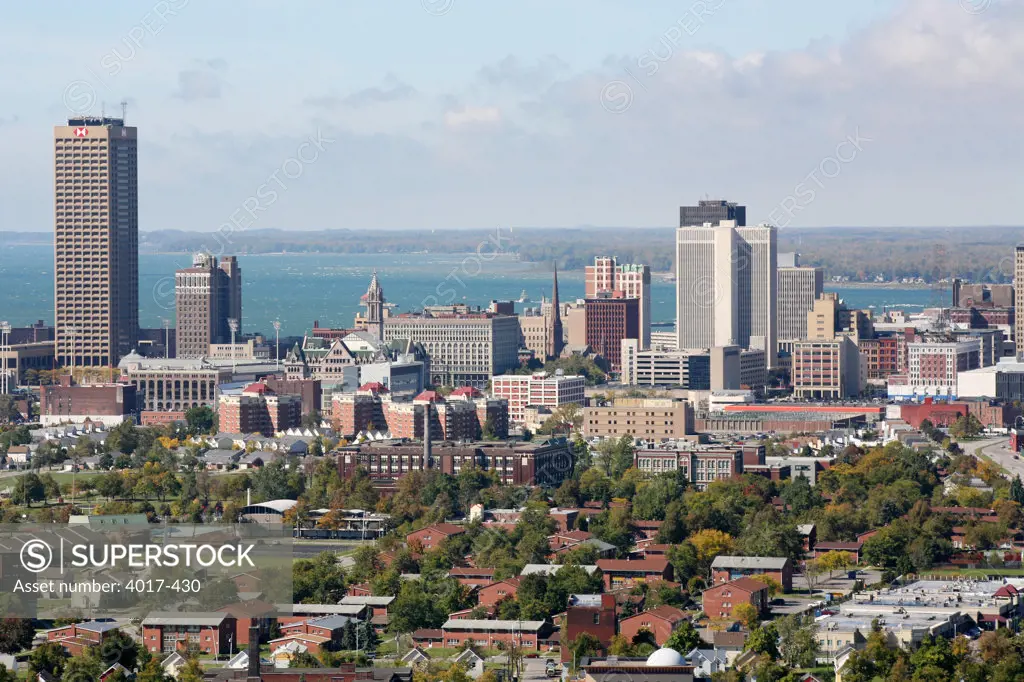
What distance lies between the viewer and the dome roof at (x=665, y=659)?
3731 centimetres

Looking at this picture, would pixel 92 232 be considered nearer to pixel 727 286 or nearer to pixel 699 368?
pixel 699 368

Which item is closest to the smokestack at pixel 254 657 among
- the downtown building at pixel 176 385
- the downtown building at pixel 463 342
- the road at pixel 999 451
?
the road at pixel 999 451

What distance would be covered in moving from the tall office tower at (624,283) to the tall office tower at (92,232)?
20749 mm

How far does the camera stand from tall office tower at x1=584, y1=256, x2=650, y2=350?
10675 centimetres

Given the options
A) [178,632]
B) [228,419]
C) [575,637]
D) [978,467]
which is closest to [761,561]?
[575,637]

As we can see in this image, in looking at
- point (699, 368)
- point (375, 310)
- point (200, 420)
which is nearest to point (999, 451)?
point (699, 368)

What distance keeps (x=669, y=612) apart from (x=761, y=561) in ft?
20.2

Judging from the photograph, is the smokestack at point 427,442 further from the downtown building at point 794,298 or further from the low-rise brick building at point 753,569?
the downtown building at point 794,298

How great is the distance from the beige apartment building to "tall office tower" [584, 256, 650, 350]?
25928 mm

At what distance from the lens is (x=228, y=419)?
3145 inches

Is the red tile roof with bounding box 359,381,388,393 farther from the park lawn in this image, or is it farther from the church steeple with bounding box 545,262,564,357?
the park lawn

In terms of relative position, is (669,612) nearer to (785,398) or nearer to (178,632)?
(178,632)

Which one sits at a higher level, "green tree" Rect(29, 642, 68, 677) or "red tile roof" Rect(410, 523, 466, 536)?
"red tile roof" Rect(410, 523, 466, 536)

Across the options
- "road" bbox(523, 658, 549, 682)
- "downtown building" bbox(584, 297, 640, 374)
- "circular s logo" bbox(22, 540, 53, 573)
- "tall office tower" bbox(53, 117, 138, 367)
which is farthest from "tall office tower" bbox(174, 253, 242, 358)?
"road" bbox(523, 658, 549, 682)
